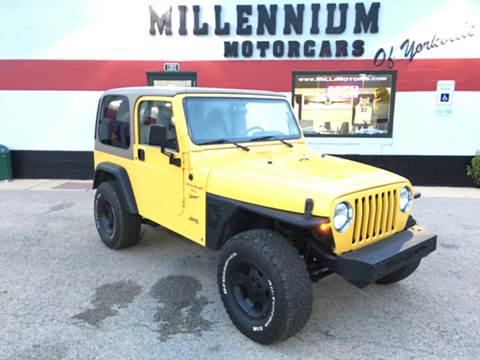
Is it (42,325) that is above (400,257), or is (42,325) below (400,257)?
below

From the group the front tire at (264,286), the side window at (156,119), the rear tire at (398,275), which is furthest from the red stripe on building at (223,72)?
the front tire at (264,286)

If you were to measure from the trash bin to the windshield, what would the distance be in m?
7.17

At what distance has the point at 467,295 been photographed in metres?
3.78

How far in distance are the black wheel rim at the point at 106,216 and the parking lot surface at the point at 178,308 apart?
0.27 metres

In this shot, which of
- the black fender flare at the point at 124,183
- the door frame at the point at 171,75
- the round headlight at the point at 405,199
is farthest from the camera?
the door frame at the point at 171,75

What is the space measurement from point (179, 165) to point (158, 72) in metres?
5.83

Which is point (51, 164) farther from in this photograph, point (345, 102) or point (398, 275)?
point (398, 275)

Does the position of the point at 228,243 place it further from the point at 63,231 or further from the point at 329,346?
the point at 63,231

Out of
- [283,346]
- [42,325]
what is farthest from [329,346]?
[42,325]

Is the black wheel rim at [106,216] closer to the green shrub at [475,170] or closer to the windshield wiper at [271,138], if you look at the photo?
the windshield wiper at [271,138]

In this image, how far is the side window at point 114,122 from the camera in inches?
177

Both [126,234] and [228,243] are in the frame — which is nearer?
[228,243]

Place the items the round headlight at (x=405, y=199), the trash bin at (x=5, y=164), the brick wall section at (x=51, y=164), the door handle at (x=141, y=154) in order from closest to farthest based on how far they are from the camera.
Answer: the round headlight at (x=405, y=199) → the door handle at (x=141, y=154) → the trash bin at (x=5, y=164) → the brick wall section at (x=51, y=164)

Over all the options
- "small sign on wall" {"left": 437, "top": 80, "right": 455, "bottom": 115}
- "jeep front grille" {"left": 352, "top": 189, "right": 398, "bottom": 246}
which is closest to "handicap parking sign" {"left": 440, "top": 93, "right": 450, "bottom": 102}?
"small sign on wall" {"left": 437, "top": 80, "right": 455, "bottom": 115}
